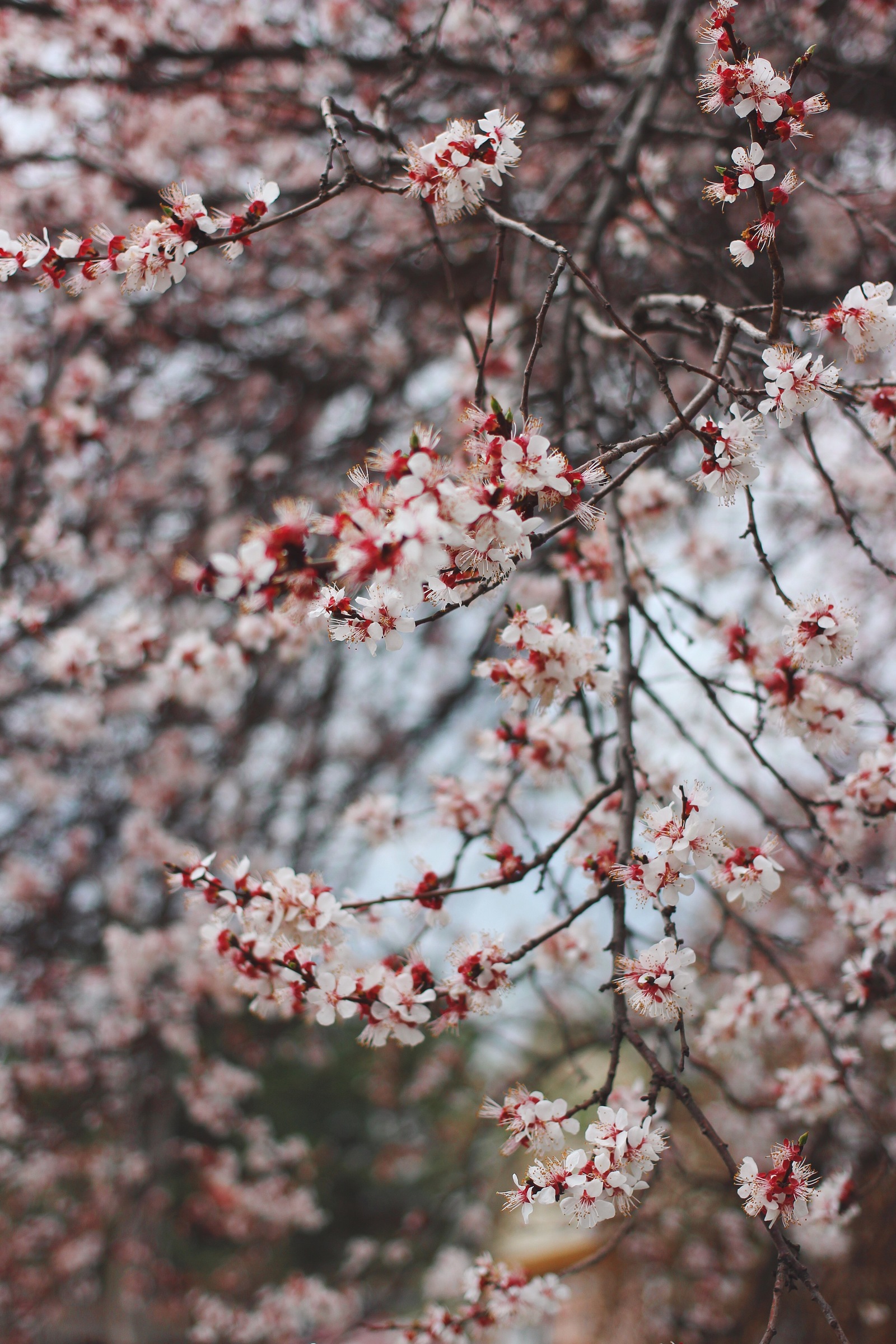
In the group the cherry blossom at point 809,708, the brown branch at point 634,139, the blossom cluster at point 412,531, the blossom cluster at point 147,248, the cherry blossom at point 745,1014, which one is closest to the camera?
the blossom cluster at point 412,531

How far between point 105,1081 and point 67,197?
5.05 metres

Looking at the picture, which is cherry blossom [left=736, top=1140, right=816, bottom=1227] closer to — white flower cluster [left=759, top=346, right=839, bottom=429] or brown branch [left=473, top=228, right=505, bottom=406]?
white flower cluster [left=759, top=346, right=839, bottom=429]

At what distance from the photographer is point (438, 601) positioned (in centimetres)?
122

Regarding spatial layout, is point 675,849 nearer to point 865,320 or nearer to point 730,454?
point 730,454

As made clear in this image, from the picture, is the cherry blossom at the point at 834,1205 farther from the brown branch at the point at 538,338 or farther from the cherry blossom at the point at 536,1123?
the brown branch at the point at 538,338

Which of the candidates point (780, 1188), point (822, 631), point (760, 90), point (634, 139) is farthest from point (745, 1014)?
point (634, 139)

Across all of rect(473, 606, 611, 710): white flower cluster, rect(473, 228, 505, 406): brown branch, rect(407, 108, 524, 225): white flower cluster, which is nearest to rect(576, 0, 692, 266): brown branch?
rect(473, 228, 505, 406): brown branch

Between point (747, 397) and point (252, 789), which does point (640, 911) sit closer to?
point (747, 397)

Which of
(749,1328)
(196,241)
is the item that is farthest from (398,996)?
(749,1328)

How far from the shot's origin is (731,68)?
1197 mm

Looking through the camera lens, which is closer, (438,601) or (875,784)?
(438,601)

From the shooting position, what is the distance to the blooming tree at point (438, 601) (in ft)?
4.12

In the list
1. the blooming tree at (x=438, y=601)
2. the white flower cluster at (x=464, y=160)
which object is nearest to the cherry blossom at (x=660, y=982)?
the blooming tree at (x=438, y=601)

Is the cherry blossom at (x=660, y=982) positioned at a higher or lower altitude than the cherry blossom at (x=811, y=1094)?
higher
